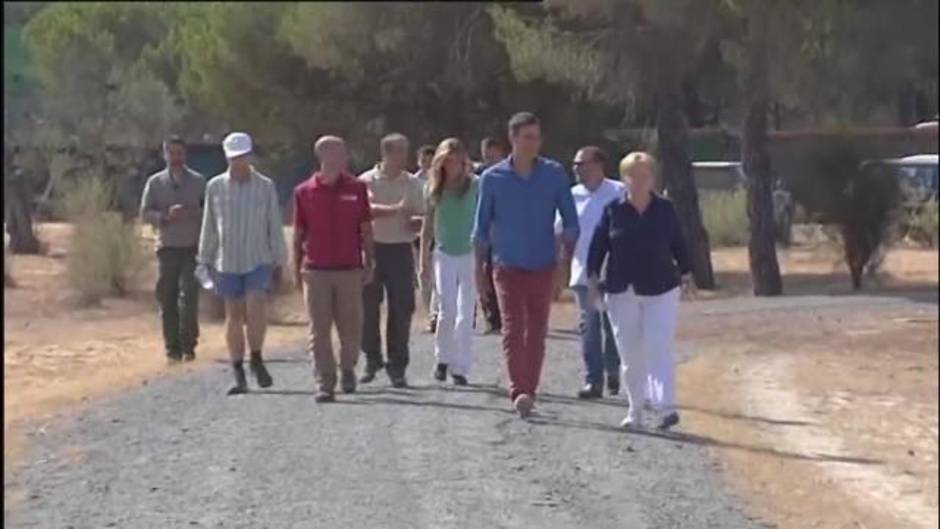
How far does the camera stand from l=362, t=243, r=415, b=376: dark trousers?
49.5 feet

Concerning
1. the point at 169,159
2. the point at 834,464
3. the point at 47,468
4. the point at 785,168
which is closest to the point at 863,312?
the point at 785,168

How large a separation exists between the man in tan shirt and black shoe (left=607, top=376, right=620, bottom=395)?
4.57 ft

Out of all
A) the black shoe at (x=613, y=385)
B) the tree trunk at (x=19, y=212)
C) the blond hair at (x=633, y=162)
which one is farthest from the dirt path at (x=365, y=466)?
the tree trunk at (x=19, y=212)

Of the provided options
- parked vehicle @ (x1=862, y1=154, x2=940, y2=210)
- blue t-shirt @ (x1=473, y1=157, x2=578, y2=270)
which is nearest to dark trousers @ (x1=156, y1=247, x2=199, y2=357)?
blue t-shirt @ (x1=473, y1=157, x2=578, y2=270)

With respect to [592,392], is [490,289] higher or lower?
higher

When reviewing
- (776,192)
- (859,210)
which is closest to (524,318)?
(776,192)

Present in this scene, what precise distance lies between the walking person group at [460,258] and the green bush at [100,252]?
49.3 ft

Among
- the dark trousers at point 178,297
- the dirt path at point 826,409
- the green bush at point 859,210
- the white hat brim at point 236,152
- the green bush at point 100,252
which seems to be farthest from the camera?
the green bush at point 100,252

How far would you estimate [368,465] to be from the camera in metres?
11.7

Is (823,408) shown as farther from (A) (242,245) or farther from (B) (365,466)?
(B) (365,466)

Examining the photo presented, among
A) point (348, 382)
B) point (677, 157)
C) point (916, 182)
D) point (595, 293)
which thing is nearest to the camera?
point (595, 293)

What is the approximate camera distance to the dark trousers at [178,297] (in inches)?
725

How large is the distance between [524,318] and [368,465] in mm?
1818

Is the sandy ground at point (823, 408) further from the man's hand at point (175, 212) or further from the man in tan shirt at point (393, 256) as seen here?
the man's hand at point (175, 212)
